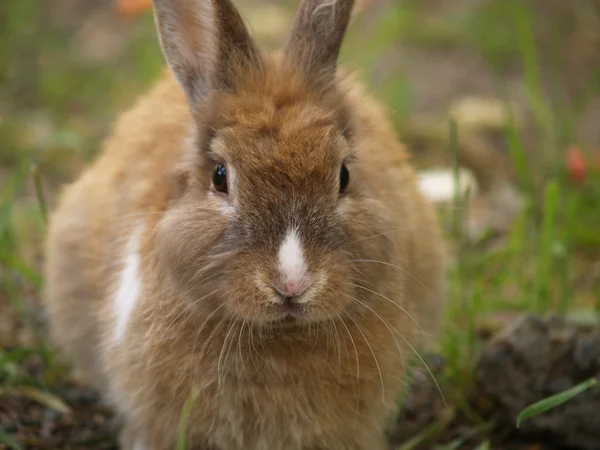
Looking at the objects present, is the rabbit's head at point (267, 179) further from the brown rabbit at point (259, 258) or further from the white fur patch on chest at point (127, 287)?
the white fur patch on chest at point (127, 287)

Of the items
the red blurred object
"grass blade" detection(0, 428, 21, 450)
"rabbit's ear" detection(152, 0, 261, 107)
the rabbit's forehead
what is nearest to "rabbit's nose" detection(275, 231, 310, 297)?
the rabbit's forehead

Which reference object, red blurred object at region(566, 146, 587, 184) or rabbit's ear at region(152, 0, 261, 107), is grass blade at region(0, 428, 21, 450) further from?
red blurred object at region(566, 146, 587, 184)

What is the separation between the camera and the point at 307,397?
9.41 ft

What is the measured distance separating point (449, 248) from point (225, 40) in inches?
90.7

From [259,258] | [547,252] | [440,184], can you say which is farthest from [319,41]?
[440,184]

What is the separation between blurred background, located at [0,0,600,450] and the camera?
352 centimetres

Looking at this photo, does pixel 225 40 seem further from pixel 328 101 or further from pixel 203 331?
pixel 203 331

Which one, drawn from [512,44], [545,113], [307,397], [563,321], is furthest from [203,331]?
[512,44]

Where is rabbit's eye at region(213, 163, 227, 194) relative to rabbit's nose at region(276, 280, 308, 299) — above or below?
above

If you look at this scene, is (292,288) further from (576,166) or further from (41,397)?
(576,166)

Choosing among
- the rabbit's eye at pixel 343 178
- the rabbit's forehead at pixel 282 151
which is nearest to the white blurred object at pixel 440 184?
the rabbit's eye at pixel 343 178

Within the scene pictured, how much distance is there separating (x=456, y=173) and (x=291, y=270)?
1.33 m

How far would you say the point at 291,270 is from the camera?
8.14ft

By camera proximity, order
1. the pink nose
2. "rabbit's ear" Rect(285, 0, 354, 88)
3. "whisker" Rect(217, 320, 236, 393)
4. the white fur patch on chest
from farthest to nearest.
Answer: the white fur patch on chest
"rabbit's ear" Rect(285, 0, 354, 88)
"whisker" Rect(217, 320, 236, 393)
the pink nose
